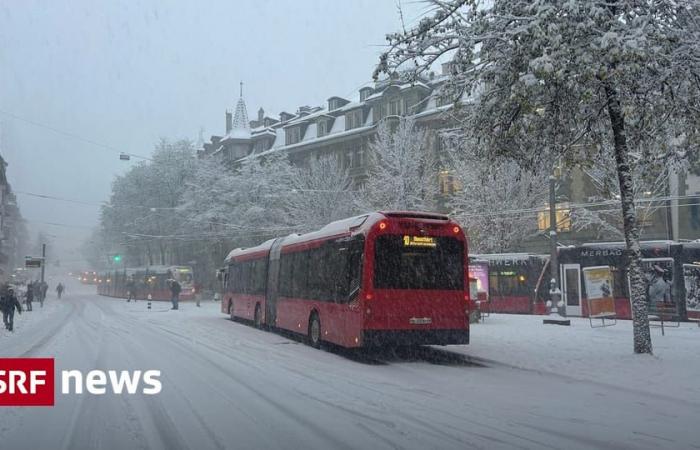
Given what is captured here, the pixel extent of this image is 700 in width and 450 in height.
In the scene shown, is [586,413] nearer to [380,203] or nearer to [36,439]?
[36,439]

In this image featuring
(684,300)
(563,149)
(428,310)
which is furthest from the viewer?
(684,300)

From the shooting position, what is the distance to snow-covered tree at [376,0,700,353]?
34.2ft

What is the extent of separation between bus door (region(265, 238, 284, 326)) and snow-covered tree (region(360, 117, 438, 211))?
63.0 feet

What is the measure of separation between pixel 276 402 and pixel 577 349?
8.75 meters

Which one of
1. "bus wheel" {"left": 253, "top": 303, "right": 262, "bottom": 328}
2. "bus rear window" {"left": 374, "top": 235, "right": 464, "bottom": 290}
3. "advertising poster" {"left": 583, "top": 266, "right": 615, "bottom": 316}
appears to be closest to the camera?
"bus rear window" {"left": 374, "top": 235, "right": 464, "bottom": 290}

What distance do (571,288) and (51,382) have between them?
2372 centimetres

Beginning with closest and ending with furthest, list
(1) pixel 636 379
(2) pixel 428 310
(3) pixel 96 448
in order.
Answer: (3) pixel 96 448, (1) pixel 636 379, (2) pixel 428 310

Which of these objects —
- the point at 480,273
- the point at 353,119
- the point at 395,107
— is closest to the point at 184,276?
the point at 353,119

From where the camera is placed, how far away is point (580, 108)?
43.4 feet

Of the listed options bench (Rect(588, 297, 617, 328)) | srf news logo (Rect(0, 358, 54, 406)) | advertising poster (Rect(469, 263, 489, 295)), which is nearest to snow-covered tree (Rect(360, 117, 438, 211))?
advertising poster (Rect(469, 263, 489, 295))

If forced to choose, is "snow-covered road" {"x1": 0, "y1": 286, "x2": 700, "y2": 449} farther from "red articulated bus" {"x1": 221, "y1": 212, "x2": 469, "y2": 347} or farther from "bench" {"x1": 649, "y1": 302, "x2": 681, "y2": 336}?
"bench" {"x1": 649, "y1": 302, "x2": 681, "y2": 336}

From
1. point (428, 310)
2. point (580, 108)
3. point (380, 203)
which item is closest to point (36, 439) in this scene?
point (428, 310)

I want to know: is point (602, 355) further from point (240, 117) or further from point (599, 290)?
point (240, 117)

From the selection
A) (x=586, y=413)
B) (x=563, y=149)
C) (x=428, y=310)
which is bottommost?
(x=586, y=413)
